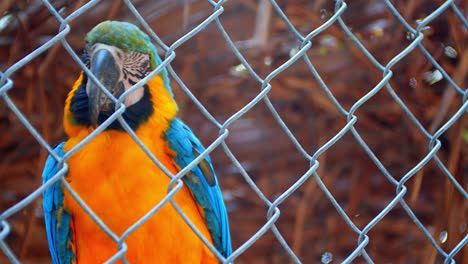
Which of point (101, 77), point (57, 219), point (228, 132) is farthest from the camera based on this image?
point (57, 219)

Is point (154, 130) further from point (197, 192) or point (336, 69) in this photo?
point (336, 69)

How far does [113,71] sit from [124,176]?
26 centimetres

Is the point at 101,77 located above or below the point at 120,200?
above

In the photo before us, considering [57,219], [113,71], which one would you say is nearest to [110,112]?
[113,71]

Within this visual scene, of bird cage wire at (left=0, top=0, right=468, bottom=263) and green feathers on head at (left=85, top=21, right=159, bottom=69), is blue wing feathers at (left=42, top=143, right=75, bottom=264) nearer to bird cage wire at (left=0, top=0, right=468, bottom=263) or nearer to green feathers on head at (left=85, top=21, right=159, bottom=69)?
bird cage wire at (left=0, top=0, right=468, bottom=263)

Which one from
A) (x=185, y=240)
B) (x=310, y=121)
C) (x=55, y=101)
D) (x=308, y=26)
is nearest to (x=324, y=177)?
(x=310, y=121)

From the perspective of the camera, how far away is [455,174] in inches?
72.4

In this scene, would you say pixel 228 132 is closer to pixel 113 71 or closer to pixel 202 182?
pixel 113 71

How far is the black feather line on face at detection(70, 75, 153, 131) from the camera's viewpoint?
1280mm

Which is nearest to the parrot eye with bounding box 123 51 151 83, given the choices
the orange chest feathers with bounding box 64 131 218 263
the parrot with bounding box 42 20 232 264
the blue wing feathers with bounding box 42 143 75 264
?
the parrot with bounding box 42 20 232 264

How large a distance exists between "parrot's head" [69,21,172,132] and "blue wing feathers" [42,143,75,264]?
0.14 metres

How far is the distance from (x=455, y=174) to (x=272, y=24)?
0.75 m

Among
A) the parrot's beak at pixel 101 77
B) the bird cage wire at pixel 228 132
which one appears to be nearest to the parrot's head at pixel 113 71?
the parrot's beak at pixel 101 77

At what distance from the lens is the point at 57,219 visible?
4.44 feet
